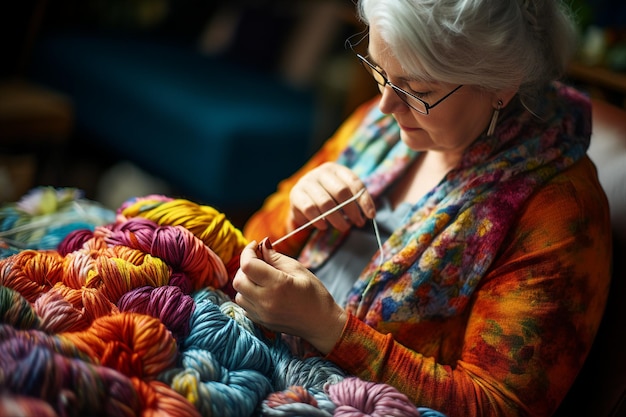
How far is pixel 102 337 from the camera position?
0.90 m

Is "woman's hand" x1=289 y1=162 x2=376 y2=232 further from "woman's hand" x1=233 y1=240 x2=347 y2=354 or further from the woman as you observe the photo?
"woman's hand" x1=233 y1=240 x2=347 y2=354

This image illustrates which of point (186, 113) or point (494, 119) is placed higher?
point (494, 119)

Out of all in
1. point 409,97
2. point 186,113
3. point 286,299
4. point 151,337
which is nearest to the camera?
point 151,337

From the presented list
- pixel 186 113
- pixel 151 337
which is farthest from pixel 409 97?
pixel 186 113

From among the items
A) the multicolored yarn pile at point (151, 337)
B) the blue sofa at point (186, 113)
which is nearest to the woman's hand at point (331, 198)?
the multicolored yarn pile at point (151, 337)

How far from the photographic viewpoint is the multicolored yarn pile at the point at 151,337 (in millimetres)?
811

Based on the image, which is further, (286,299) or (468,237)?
(468,237)

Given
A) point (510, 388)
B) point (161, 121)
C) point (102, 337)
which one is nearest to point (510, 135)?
point (510, 388)

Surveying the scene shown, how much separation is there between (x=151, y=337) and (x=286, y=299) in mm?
202

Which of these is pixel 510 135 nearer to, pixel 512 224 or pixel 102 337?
pixel 512 224

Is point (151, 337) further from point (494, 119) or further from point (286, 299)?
point (494, 119)

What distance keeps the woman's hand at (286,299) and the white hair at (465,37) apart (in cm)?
34

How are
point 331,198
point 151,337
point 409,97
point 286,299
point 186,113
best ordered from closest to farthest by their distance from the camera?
point 151,337
point 286,299
point 409,97
point 331,198
point 186,113

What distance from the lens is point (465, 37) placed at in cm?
104
